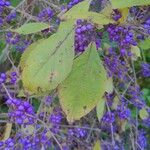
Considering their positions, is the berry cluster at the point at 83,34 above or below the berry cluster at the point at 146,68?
above

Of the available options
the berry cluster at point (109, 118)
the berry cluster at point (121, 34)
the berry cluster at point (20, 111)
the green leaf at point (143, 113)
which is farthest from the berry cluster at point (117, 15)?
the green leaf at point (143, 113)

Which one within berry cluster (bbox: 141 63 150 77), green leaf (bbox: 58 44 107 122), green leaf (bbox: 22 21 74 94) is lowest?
berry cluster (bbox: 141 63 150 77)

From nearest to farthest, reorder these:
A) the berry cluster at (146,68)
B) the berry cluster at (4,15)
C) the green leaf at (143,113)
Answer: the berry cluster at (4,15) < the green leaf at (143,113) < the berry cluster at (146,68)

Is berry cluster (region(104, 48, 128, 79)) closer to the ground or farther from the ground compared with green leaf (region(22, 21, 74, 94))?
closer to the ground

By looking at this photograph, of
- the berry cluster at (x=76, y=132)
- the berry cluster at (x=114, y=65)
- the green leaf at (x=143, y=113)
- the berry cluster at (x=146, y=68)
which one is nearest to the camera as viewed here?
the berry cluster at (x=114, y=65)

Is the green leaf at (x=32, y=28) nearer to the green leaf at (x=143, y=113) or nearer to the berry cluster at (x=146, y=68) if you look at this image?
the green leaf at (x=143, y=113)

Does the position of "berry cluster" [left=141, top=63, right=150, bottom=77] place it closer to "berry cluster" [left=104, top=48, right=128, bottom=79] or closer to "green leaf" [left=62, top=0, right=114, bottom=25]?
"berry cluster" [left=104, top=48, right=128, bottom=79]

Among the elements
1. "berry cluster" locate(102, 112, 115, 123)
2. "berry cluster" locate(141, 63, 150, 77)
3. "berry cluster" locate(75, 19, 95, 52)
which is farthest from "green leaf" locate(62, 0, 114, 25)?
"berry cluster" locate(141, 63, 150, 77)
